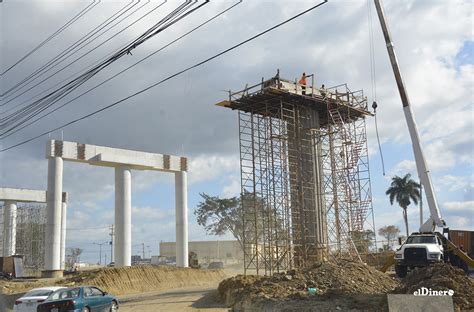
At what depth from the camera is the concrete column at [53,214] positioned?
38438 millimetres

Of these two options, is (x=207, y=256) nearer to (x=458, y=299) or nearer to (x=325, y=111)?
(x=325, y=111)

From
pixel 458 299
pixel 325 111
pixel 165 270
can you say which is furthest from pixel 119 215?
pixel 458 299

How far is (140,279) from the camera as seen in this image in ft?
122

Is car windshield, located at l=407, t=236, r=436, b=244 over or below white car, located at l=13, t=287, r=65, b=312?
over

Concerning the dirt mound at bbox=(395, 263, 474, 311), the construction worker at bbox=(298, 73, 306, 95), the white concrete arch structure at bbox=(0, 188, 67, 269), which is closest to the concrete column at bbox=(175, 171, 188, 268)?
the white concrete arch structure at bbox=(0, 188, 67, 269)

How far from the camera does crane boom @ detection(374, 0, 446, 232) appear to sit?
27484mm

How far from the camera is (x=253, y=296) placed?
65.4 ft

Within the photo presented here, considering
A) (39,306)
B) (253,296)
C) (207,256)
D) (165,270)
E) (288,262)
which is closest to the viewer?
(39,306)

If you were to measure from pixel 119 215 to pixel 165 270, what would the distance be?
537 cm

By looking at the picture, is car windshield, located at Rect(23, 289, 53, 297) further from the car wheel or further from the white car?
the car wheel

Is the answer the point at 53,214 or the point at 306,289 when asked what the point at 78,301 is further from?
the point at 53,214

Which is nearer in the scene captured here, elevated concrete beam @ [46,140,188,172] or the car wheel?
the car wheel

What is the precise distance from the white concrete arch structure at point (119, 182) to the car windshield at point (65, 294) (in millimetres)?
20657

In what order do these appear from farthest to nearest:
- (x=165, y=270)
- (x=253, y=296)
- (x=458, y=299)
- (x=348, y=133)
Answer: (x=165, y=270)
(x=348, y=133)
(x=253, y=296)
(x=458, y=299)
